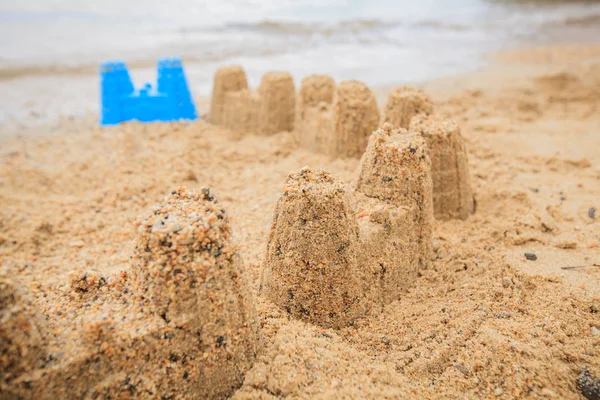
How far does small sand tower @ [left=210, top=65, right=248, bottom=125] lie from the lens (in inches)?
153

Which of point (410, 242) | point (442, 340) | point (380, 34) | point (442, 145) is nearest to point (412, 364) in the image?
point (442, 340)

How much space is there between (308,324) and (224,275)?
18.2 inches

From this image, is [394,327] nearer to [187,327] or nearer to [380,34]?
[187,327]

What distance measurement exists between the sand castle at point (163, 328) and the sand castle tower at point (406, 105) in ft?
5.75

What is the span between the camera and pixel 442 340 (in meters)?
1.60

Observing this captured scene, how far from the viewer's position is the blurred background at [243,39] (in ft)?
20.4

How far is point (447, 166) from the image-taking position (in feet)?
7.58

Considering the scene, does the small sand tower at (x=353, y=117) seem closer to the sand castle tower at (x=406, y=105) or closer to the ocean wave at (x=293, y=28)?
the sand castle tower at (x=406, y=105)

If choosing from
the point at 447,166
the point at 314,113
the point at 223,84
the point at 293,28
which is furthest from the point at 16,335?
the point at 293,28

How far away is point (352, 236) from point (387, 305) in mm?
388

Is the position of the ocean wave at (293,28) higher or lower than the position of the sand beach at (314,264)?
higher

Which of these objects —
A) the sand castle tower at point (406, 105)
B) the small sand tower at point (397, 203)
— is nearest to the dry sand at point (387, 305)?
the small sand tower at point (397, 203)

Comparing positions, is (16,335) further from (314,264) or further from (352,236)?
(352,236)

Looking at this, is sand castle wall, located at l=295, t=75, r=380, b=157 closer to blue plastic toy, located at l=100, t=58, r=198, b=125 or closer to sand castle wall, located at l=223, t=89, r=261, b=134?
sand castle wall, located at l=223, t=89, r=261, b=134
